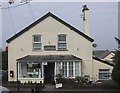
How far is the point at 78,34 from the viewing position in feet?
132

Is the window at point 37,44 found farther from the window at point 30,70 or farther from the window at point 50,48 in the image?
the window at point 30,70

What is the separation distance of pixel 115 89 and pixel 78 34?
33.4ft

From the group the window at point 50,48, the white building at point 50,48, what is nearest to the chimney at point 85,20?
the white building at point 50,48

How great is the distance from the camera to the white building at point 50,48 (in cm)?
3984

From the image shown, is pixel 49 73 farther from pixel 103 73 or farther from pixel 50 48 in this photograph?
pixel 103 73

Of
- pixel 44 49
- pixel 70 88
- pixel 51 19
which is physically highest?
pixel 51 19

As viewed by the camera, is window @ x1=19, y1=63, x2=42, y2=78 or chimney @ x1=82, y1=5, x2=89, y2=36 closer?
window @ x1=19, y1=63, x2=42, y2=78

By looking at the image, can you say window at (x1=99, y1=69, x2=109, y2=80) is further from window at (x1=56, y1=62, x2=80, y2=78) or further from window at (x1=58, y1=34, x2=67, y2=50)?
window at (x1=58, y1=34, x2=67, y2=50)

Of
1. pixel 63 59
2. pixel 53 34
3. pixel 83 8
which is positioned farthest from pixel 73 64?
pixel 83 8

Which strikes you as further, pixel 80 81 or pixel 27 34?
pixel 27 34

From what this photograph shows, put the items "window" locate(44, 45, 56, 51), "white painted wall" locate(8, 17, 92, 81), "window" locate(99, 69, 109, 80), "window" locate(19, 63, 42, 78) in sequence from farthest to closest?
"window" locate(99, 69, 109, 80) < "white painted wall" locate(8, 17, 92, 81) < "window" locate(44, 45, 56, 51) < "window" locate(19, 63, 42, 78)

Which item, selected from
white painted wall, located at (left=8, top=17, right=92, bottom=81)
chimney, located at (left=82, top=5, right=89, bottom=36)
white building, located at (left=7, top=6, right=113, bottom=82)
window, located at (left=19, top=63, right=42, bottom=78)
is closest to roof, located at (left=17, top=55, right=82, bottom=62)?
white building, located at (left=7, top=6, right=113, bottom=82)

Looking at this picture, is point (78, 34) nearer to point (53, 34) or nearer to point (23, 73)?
point (53, 34)

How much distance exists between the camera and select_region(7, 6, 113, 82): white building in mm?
39844
